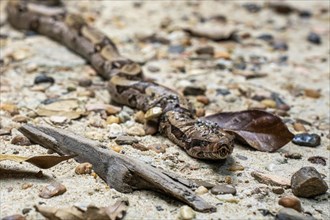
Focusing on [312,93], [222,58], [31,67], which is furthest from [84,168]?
[222,58]

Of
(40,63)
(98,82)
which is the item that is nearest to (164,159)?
(98,82)

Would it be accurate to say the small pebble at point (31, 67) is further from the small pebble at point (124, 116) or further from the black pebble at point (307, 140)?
the black pebble at point (307, 140)

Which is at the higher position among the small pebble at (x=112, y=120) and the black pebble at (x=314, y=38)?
the small pebble at (x=112, y=120)

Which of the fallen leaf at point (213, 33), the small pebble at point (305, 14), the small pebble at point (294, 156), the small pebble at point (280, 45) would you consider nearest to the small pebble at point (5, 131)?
the small pebble at point (294, 156)

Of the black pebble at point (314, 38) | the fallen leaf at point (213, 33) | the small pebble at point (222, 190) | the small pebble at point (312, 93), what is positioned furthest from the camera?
the black pebble at point (314, 38)

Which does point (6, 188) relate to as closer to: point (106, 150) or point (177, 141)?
point (106, 150)

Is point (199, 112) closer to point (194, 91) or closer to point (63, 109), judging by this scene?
point (194, 91)

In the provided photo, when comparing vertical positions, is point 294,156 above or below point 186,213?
below
